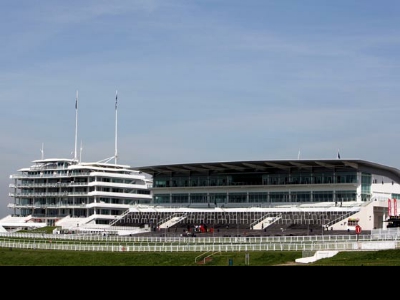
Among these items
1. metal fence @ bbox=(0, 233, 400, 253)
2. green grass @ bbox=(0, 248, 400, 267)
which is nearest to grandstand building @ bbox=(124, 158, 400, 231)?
metal fence @ bbox=(0, 233, 400, 253)

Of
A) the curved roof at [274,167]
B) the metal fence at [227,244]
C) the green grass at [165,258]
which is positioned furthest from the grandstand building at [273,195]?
the green grass at [165,258]

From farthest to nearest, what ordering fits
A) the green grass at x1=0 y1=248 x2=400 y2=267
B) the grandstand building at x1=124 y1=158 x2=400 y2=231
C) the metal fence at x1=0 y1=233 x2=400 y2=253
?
the grandstand building at x1=124 y1=158 x2=400 y2=231, the metal fence at x1=0 y1=233 x2=400 y2=253, the green grass at x1=0 y1=248 x2=400 y2=267

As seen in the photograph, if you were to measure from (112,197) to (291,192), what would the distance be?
1524 inches

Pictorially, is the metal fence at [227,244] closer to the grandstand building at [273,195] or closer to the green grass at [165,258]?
the green grass at [165,258]

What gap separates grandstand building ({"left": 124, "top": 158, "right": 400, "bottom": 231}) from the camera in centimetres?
9756

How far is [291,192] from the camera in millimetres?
105750

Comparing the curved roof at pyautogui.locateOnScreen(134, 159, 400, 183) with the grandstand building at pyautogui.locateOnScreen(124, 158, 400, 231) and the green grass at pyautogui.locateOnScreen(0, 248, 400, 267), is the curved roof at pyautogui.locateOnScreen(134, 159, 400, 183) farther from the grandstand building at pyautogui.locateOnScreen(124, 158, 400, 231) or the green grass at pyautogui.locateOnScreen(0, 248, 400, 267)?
the green grass at pyautogui.locateOnScreen(0, 248, 400, 267)

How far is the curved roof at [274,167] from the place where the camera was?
10144cm

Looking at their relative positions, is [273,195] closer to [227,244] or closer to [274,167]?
[274,167]

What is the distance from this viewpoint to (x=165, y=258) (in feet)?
203

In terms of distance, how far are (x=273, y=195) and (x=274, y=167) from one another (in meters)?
4.02
